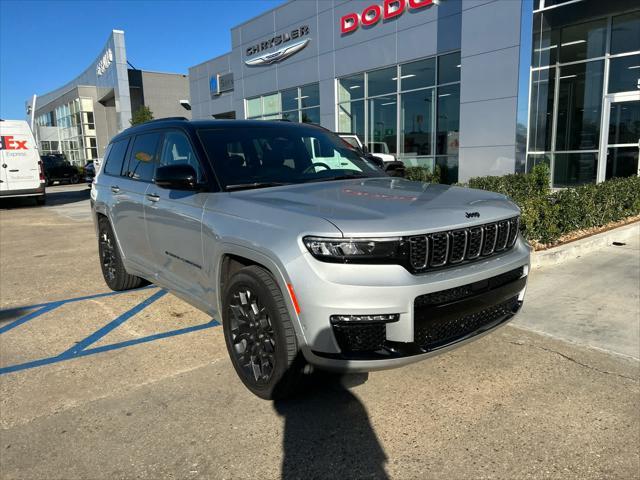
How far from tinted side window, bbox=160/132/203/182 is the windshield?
14 centimetres

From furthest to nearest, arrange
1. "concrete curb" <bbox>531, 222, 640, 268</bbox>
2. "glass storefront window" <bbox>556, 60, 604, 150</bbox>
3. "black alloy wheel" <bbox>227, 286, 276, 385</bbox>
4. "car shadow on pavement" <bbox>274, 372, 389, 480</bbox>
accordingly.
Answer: "glass storefront window" <bbox>556, 60, 604, 150</bbox>
"concrete curb" <bbox>531, 222, 640, 268</bbox>
"black alloy wheel" <bbox>227, 286, 276, 385</bbox>
"car shadow on pavement" <bbox>274, 372, 389, 480</bbox>

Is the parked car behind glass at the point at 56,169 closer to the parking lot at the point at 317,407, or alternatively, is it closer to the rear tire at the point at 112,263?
the rear tire at the point at 112,263

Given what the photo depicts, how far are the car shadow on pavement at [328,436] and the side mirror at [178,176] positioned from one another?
1.60m

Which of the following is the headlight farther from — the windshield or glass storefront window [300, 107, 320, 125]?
glass storefront window [300, 107, 320, 125]

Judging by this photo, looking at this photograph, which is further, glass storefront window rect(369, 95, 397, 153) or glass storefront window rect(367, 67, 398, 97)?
glass storefront window rect(369, 95, 397, 153)

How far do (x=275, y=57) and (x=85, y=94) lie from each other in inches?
1233

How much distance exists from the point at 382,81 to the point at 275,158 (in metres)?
15.0

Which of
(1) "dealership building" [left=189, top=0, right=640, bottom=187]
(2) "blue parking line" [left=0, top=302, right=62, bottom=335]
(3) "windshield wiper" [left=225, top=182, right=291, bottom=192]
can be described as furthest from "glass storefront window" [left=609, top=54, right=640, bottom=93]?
(2) "blue parking line" [left=0, top=302, right=62, bottom=335]

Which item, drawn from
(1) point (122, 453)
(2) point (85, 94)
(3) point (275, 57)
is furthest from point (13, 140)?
(2) point (85, 94)

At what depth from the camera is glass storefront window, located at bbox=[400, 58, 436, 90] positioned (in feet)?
52.1

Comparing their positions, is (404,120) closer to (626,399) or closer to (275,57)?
(275,57)

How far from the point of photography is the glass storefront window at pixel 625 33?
12.6 m

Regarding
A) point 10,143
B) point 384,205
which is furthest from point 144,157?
point 10,143

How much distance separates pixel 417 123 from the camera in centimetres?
1683
